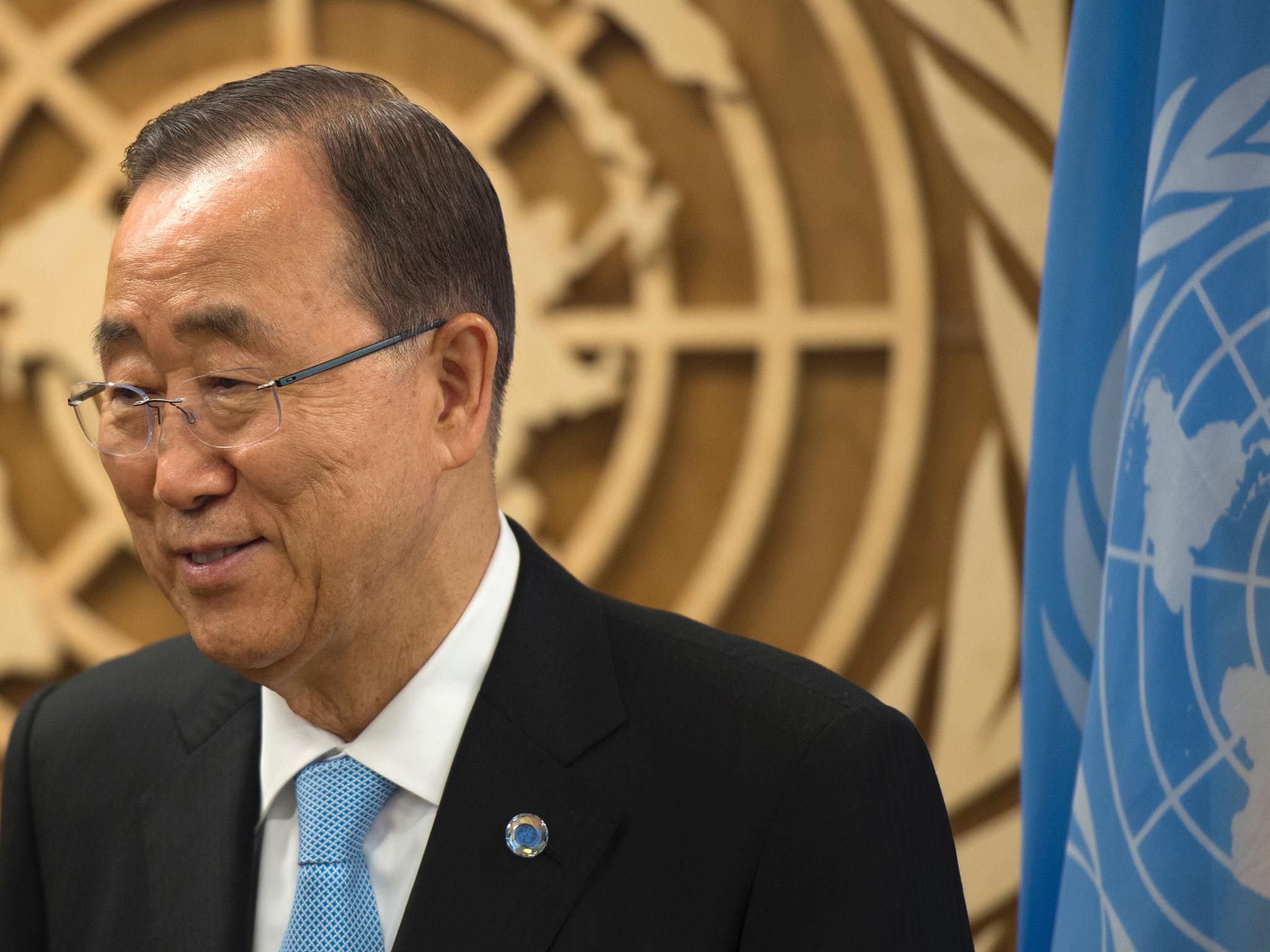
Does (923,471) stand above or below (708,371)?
below

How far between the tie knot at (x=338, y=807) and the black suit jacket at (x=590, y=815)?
71 millimetres

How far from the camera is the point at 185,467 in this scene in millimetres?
993

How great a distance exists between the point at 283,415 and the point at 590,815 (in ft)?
1.38

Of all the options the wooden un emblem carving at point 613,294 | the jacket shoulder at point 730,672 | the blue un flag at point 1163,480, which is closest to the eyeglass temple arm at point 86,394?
the jacket shoulder at point 730,672

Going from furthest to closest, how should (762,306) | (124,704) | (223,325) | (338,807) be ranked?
(762,306), (124,704), (338,807), (223,325)

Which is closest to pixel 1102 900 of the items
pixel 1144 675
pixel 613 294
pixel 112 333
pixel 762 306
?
pixel 1144 675

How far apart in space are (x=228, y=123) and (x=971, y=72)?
60.7 inches

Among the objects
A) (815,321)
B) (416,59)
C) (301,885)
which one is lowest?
(301,885)

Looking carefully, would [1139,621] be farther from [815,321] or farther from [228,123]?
[815,321]

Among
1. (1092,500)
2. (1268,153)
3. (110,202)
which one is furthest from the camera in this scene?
(110,202)

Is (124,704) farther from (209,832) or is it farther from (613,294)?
(613,294)

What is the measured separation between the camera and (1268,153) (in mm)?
990

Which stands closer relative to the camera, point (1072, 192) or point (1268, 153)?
point (1268, 153)

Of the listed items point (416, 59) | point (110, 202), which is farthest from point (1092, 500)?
point (110, 202)
